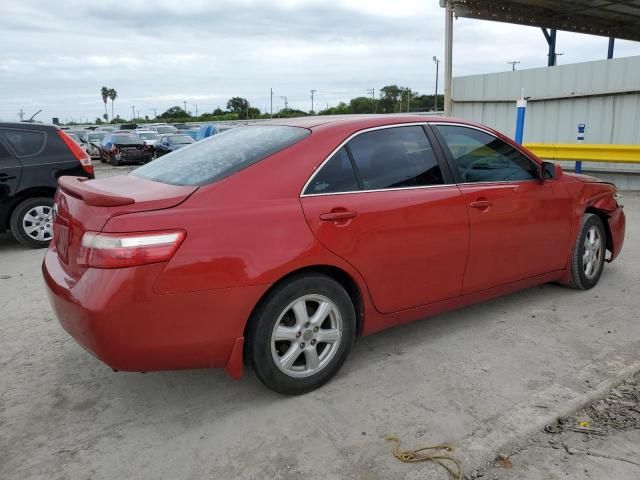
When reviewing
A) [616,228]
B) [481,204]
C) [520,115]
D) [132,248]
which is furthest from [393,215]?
[520,115]

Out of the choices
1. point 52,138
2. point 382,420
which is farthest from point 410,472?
point 52,138

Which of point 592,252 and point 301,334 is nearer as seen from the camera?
point 301,334

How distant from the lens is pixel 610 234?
194 inches

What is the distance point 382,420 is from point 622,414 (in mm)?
1278

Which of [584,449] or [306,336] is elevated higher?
[306,336]

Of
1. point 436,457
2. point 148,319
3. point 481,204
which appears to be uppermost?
point 481,204

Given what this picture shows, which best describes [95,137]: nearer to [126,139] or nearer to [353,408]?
[126,139]

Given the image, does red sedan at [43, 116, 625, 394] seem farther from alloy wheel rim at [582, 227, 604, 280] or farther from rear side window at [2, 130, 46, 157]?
rear side window at [2, 130, 46, 157]

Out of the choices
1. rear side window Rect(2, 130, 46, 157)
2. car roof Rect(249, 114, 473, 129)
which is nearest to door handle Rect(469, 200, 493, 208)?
car roof Rect(249, 114, 473, 129)

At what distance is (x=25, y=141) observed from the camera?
700 cm

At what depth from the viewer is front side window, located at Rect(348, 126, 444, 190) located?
10.8 ft

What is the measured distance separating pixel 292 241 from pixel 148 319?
0.81 meters

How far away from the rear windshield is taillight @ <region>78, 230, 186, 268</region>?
17.5 inches

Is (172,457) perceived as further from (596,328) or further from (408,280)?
(596,328)
